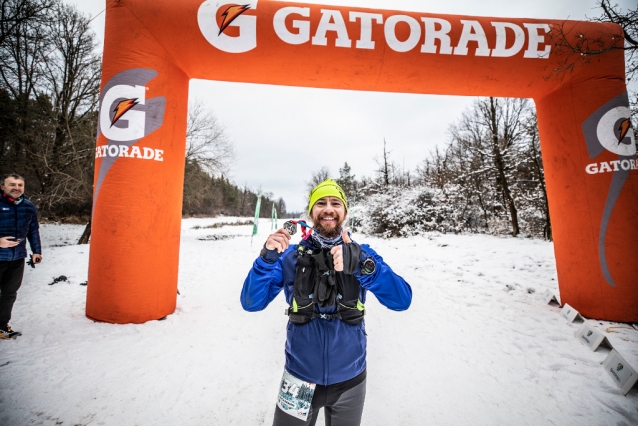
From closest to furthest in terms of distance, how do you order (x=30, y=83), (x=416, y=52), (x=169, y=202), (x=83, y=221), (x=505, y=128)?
(x=169, y=202), (x=416, y=52), (x=30, y=83), (x=505, y=128), (x=83, y=221)

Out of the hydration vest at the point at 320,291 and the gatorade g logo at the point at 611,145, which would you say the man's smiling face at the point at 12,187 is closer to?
the hydration vest at the point at 320,291

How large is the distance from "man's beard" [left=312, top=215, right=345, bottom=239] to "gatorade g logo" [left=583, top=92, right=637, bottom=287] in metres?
4.74

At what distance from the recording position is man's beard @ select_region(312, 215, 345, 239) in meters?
1.74

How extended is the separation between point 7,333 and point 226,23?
509cm

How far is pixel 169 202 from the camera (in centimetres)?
393

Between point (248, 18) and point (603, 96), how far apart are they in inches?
230

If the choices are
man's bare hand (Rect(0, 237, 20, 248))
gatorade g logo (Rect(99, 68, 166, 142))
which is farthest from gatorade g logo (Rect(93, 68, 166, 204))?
man's bare hand (Rect(0, 237, 20, 248))

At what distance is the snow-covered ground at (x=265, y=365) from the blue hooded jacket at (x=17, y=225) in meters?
1.01

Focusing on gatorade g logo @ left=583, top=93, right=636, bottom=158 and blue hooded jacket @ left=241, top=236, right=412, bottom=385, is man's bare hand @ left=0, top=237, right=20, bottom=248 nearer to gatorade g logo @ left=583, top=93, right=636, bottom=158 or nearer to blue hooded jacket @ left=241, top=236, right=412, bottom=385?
blue hooded jacket @ left=241, top=236, right=412, bottom=385

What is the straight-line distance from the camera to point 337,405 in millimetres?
1492

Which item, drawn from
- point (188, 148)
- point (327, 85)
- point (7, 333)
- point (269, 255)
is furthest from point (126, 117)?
point (188, 148)

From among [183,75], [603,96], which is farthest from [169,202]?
[603,96]

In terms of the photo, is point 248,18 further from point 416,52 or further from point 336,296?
point 336,296

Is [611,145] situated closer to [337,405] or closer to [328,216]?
[328,216]
